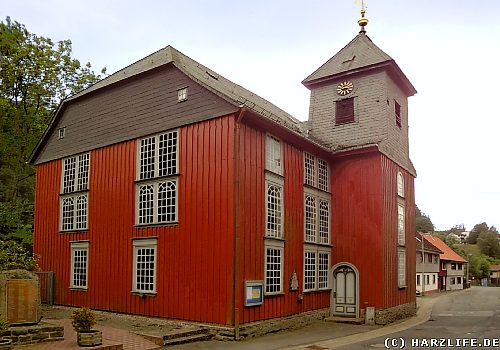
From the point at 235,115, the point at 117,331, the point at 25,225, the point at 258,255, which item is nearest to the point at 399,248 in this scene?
the point at 258,255

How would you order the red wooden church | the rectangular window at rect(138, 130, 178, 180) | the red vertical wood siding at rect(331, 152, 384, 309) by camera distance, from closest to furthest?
the red wooden church, the rectangular window at rect(138, 130, 178, 180), the red vertical wood siding at rect(331, 152, 384, 309)

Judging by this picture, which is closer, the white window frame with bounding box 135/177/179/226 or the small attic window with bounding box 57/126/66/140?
the white window frame with bounding box 135/177/179/226

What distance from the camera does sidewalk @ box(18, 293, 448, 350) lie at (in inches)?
544

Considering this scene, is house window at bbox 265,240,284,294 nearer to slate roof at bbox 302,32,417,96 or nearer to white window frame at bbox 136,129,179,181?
white window frame at bbox 136,129,179,181

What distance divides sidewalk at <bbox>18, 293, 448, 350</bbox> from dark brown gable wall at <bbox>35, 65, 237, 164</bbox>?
6990 mm

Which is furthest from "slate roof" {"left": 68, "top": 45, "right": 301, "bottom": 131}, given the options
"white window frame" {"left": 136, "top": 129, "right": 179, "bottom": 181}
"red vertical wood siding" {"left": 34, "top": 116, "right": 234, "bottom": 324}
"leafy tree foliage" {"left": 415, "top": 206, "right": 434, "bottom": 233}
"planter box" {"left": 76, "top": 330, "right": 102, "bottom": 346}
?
"leafy tree foliage" {"left": 415, "top": 206, "right": 434, "bottom": 233}

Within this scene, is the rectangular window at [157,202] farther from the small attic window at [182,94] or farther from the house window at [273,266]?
the house window at [273,266]

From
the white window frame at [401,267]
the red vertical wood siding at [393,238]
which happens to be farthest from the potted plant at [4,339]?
the white window frame at [401,267]

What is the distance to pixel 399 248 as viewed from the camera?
2409cm

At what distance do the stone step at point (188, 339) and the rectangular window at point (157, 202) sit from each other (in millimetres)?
3963

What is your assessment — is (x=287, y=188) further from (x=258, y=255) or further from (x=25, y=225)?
(x=25, y=225)

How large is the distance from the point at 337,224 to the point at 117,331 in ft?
34.6

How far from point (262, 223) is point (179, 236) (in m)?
2.79

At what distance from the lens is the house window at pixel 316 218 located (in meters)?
20.8
